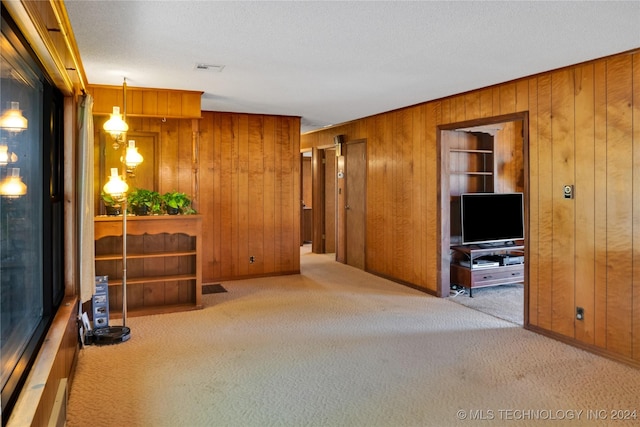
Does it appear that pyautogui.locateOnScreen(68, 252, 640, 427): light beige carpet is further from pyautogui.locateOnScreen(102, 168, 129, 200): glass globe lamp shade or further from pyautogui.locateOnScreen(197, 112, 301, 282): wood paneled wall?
pyautogui.locateOnScreen(197, 112, 301, 282): wood paneled wall

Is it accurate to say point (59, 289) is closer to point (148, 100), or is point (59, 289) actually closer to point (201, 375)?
point (201, 375)

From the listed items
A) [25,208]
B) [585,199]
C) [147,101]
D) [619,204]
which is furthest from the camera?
[147,101]

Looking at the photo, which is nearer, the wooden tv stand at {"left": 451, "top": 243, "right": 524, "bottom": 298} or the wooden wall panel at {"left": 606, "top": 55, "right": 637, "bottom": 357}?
the wooden wall panel at {"left": 606, "top": 55, "right": 637, "bottom": 357}

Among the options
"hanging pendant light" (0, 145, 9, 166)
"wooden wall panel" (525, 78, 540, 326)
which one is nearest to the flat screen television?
"wooden wall panel" (525, 78, 540, 326)

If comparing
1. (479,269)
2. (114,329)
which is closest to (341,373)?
(114,329)

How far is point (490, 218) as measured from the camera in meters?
6.11

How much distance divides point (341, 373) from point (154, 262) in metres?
2.74

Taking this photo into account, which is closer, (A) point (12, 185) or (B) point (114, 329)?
(A) point (12, 185)

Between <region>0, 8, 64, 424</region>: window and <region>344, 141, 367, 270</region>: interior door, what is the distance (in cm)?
469

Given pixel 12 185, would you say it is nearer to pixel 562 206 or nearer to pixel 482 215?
pixel 562 206

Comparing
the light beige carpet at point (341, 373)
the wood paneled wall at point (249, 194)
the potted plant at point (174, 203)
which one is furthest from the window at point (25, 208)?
the wood paneled wall at point (249, 194)

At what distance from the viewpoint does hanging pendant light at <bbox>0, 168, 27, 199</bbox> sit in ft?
6.54

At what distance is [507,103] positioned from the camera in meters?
4.71

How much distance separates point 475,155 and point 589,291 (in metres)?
3.07
